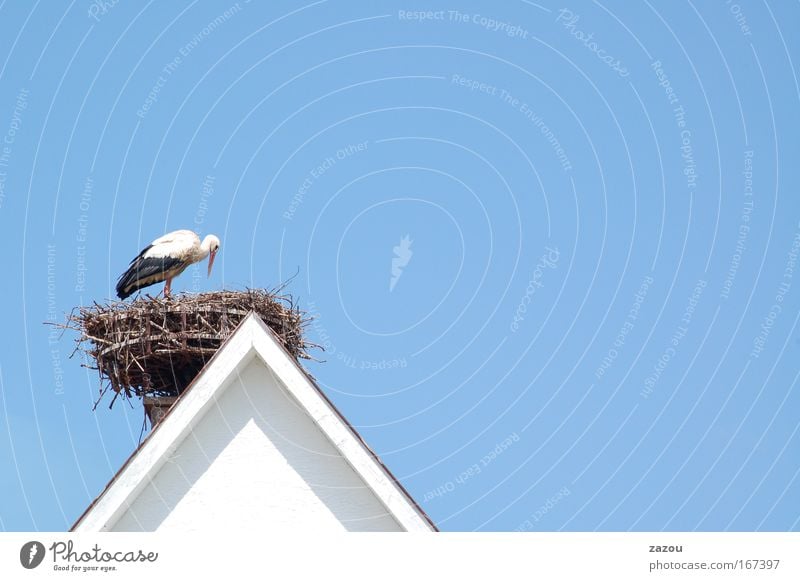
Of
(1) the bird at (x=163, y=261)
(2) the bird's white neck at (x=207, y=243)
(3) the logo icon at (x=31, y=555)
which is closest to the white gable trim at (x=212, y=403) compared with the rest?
(3) the logo icon at (x=31, y=555)

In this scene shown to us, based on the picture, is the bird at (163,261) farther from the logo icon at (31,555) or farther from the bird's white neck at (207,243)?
the logo icon at (31,555)

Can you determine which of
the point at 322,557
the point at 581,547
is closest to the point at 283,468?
the point at 322,557

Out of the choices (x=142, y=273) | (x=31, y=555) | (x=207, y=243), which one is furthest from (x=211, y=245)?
(x=31, y=555)

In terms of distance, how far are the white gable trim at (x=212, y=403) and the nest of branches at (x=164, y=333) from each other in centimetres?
590

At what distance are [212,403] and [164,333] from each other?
6361 mm

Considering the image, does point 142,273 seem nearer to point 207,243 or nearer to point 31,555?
point 207,243

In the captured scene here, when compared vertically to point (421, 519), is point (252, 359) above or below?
above

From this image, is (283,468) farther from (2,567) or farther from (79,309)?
(79,309)

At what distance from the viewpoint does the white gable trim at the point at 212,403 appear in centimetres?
1939

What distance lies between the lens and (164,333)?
26516mm

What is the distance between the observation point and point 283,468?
2009 cm

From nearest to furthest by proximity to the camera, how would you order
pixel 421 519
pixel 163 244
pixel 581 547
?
pixel 581 547
pixel 421 519
pixel 163 244

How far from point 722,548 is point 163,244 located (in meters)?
17.1

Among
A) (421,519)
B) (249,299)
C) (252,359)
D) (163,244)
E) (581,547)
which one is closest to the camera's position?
(581,547)
